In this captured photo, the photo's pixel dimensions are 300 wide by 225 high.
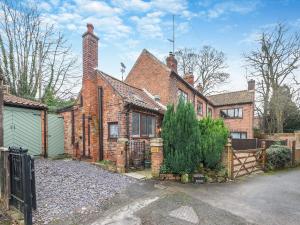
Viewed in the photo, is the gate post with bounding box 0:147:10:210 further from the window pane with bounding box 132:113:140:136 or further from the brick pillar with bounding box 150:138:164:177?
the window pane with bounding box 132:113:140:136

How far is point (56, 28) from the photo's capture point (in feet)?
67.6

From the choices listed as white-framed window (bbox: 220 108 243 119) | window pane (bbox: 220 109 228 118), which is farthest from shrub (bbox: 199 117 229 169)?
window pane (bbox: 220 109 228 118)

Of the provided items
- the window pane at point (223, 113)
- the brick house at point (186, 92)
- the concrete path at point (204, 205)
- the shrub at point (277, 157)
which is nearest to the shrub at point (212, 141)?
the concrete path at point (204, 205)

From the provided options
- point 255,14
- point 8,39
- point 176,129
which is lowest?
point 176,129

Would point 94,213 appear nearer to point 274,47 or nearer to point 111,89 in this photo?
point 111,89

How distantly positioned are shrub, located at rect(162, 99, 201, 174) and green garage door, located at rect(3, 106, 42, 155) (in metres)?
7.51

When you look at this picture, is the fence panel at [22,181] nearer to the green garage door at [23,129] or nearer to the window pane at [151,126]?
the green garage door at [23,129]

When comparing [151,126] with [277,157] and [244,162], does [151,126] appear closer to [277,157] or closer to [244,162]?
[244,162]

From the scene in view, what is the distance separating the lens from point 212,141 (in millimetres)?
8758

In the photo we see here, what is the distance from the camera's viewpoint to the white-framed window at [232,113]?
25.8 metres

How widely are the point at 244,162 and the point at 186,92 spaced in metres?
9.45

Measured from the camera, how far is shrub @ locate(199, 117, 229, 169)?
8742 mm

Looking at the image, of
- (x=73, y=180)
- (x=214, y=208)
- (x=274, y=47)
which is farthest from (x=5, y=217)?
(x=274, y=47)

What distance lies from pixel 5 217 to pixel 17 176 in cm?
94
